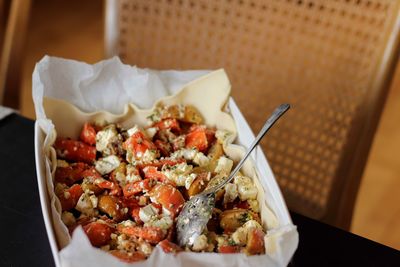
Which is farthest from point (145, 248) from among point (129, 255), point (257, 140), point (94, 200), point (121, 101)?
point (121, 101)

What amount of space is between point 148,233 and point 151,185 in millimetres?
117

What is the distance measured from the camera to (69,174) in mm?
853

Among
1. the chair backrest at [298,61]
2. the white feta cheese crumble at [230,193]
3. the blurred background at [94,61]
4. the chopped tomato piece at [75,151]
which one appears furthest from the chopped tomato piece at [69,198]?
the blurred background at [94,61]

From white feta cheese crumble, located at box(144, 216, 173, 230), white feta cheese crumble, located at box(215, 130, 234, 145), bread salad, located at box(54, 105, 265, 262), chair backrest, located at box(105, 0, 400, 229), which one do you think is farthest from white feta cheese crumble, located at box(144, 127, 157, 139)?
chair backrest, located at box(105, 0, 400, 229)

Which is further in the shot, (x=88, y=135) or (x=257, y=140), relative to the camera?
(x=88, y=135)

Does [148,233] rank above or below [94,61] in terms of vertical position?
above

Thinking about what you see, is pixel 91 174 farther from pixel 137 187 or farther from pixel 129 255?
pixel 129 255

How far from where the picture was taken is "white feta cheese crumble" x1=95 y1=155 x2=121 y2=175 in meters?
0.88

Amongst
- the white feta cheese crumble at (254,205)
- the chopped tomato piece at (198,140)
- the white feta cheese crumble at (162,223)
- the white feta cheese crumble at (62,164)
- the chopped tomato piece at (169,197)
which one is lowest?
the white feta cheese crumble at (162,223)

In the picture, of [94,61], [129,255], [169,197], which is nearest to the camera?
[129,255]

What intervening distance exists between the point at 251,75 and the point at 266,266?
82 centimetres

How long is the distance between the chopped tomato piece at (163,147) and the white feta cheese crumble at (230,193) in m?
0.15

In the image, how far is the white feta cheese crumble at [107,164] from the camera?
2.87ft

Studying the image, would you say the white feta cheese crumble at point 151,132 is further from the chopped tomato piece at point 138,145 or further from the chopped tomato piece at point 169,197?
the chopped tomato piece at point 169,197
